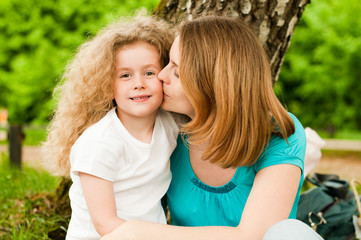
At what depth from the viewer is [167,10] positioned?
242cm

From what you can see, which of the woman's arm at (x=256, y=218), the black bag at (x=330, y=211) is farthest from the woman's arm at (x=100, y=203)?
the black bag at (x=330, y=211)

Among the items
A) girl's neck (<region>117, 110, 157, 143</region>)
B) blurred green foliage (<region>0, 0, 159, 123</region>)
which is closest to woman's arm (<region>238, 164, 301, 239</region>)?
girl's neck (<region>117, 110, 157, 143</region>)

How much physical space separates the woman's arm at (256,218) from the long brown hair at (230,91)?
0.41 ft

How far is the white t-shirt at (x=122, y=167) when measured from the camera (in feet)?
5.82

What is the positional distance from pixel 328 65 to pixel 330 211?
20.8 ft

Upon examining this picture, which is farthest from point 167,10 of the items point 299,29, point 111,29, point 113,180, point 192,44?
point 299,29

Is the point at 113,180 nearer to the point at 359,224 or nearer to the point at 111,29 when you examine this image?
→ the point at 111,29

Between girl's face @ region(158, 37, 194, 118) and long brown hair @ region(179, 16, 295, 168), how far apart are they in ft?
0.24

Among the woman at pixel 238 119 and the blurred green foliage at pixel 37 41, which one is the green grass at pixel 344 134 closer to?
the blurred green foliage at pixel 37 41

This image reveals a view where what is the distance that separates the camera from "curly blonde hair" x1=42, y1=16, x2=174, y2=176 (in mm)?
1996

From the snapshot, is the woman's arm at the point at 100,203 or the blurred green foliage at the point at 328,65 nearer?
the woman's arm at the point at 100,203

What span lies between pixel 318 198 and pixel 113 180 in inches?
54.0

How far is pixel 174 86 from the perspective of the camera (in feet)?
6.21

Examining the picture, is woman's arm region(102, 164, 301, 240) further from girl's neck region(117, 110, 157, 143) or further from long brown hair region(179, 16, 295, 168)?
girl's neck region(117, 110, 157, 143)
